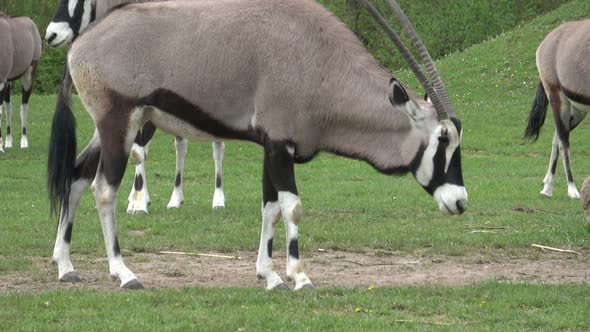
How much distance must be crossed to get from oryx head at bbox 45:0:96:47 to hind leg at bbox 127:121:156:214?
245cm

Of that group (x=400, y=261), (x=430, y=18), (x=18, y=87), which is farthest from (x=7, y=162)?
(x=430, y=18)

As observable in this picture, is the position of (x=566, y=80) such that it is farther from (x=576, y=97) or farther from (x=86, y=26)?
(x=86, y=26)

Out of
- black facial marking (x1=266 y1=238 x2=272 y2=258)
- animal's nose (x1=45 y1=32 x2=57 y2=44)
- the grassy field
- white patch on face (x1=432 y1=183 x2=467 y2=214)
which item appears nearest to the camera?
the grassy field

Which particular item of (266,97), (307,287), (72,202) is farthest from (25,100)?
(307,287)

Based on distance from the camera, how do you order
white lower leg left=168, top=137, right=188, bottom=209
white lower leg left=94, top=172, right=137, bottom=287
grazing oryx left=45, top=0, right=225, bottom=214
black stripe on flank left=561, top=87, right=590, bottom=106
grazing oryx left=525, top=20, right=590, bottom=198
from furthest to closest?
grazing oryx left=525, top=20, right=590, bottom=198 < black stripe on flank left=561, top=87, right=590, bottom=106 < white lower leg left=168, top=137, right=188, bottom=209 < grazing oryx left=45, top=0, right=225, bottom=214 < white lower leg left=94, top=172, right=137, bottom=287

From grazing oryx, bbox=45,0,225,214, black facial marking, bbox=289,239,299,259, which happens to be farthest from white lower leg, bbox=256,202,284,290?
grazing oryx, bbox=45,0,225,214

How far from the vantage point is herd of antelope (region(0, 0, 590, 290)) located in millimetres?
8664

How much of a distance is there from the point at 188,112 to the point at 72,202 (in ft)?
4.60

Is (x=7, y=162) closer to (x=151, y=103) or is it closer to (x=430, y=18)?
(x=151, y=103)

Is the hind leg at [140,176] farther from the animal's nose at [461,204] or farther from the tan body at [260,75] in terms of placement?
the animal's nose at [461,204]

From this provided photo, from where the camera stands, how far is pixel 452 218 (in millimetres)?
13375

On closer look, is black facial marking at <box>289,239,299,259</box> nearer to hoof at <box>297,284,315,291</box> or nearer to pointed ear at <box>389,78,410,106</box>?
hoof at <box>297,284,315,291</box>

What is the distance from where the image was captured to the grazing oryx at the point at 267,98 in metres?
8.66

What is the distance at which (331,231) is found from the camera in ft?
39.6
